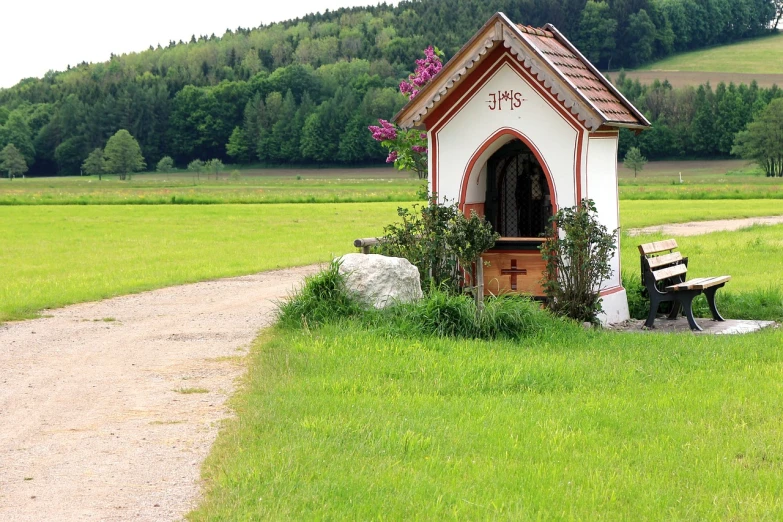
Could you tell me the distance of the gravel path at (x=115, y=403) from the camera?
254 inches

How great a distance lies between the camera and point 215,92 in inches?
6033

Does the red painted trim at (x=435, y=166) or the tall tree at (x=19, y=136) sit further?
the tall tree at (x=19, y=136)

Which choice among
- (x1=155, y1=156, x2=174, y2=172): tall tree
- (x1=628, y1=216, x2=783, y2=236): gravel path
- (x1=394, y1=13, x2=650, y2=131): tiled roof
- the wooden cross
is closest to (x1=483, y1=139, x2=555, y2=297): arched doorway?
the wooden cross

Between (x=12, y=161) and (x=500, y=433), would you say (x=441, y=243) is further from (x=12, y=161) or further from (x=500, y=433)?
(x=12, y=161)

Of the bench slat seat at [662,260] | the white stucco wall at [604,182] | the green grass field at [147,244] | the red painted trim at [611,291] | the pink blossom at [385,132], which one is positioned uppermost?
the pink blossom at [385,132]

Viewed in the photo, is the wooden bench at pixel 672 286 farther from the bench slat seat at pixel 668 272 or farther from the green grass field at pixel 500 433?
the green grass field at pixel 500 433

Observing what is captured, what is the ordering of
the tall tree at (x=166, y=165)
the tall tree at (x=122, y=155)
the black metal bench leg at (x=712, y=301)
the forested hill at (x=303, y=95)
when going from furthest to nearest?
the forested hill at (x=303, y=95) → the tall tree at (x=166, y=165) → the tall tree at (x=122, y=155) → the black metal bench leg at (x=712, y=301)

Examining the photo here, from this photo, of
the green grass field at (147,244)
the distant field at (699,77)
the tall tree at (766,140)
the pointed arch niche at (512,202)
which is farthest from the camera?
the distant field at (699,77)

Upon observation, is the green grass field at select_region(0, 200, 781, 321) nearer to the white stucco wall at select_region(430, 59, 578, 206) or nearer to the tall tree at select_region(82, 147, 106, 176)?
the white stucco wall at select_region(430, 59, 578, 206)

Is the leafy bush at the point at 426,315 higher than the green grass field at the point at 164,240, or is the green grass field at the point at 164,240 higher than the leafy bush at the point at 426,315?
the leafy bush at the point at 426,315

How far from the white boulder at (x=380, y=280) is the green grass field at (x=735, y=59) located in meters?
140

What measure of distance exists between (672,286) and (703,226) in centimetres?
2273

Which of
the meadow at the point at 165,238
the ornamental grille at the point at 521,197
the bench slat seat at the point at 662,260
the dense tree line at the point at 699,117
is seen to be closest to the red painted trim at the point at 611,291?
the bench slat seat at the point at 662,260

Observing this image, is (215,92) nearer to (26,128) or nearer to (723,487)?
(26,128)
